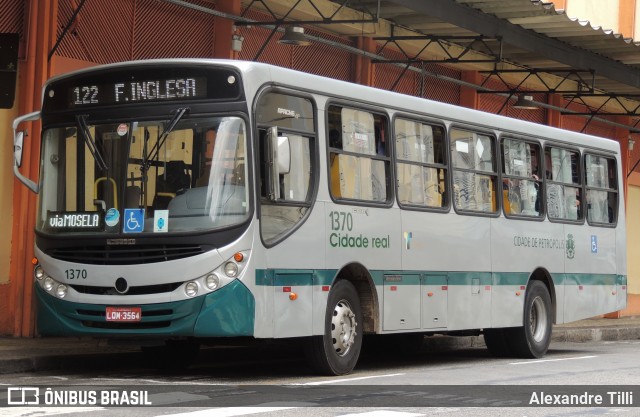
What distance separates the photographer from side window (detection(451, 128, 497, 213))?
16.1m

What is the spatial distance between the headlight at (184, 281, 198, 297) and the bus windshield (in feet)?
1.62

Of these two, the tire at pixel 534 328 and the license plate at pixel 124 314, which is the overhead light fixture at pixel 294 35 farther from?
the license plate at pixel 124 314

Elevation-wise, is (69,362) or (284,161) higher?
(284,161)

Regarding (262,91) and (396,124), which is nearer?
(262,91)

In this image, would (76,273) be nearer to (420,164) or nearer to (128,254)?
(128,254)

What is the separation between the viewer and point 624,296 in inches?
811

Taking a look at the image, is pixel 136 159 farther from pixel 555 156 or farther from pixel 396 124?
pixel 555 156

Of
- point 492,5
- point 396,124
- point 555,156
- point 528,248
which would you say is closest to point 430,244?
point 396,124

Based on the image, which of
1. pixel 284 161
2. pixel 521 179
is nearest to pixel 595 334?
pixel 521 179

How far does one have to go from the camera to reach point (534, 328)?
18219 mm

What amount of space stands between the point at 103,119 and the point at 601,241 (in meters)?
9.43

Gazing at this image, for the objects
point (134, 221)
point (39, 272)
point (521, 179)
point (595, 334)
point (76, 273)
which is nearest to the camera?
point (134, 221)

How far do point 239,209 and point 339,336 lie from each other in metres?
2.13

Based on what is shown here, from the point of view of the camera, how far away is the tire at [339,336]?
44.2ft
